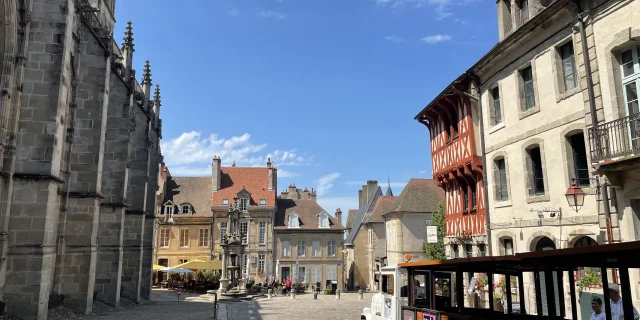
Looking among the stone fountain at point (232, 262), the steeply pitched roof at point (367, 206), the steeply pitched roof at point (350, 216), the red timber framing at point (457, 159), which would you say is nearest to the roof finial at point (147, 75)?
the stone fountain at point (232, 262)

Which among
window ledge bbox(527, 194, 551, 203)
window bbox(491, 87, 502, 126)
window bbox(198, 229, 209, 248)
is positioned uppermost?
window bbox(491, 87, 502, 126)

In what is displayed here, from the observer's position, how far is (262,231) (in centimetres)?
4275

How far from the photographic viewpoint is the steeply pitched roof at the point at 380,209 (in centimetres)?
4306

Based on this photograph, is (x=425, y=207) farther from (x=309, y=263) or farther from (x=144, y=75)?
(x=144, y=75)

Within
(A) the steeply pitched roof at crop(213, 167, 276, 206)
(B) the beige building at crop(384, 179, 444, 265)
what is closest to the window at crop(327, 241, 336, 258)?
(A) the steeply pitched roof at crop(213, 167, 276, 206)

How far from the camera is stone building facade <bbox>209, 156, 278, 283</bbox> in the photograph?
41938 mm

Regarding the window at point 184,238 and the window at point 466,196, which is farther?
the window at point 184,238

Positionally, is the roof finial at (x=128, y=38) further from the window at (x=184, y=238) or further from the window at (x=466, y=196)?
the window at (x=184, y=238)

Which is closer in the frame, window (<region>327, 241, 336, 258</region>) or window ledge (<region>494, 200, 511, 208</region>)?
window ledge (<region>494, 200, 511, 208</region>)

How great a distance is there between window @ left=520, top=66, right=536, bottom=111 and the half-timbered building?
2.55 meters

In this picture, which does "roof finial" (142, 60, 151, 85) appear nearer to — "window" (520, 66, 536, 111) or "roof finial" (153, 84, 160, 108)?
"roof finial" (153, 84, 160, 108)

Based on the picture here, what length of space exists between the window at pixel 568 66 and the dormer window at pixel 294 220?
33996 millimetres

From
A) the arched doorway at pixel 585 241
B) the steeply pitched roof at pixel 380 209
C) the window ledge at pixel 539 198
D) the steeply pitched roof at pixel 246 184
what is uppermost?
the steeply pitched roof at pixel 246 184

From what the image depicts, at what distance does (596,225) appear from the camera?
1022 centimetres
